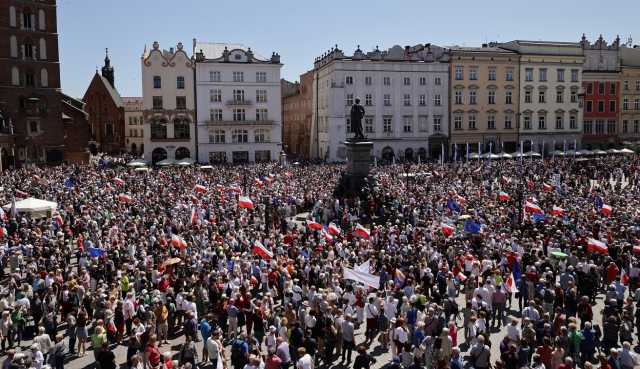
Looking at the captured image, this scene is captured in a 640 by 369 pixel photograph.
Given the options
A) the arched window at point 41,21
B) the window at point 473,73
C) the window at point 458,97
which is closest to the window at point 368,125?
the window at point 458,97

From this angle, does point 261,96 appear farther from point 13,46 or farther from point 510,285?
point 510,285

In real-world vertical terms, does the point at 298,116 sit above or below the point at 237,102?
below

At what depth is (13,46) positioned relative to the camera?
65.6m

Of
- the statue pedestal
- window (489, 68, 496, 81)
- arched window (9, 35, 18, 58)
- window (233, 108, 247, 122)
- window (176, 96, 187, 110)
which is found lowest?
the statue pedestal

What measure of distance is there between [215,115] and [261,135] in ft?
19.6

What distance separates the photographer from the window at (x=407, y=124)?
75.1m

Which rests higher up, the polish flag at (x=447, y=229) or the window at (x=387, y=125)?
the window at (x=387, y=125)

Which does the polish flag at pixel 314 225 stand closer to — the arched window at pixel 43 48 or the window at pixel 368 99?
the window at pixel 368 99

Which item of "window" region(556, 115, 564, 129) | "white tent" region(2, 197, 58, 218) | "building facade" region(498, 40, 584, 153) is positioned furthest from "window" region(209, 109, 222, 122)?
"window" region(556, 115, 564, 129)

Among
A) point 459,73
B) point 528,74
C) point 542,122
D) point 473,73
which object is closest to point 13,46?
point 459,73

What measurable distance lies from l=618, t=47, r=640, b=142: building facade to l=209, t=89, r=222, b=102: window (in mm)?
54504

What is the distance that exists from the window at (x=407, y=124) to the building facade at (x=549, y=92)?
50.2ft

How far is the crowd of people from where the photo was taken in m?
13.6

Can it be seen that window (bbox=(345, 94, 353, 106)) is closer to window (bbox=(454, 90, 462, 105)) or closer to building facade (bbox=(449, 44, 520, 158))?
building facade (bbox=(449, 44, 520, 158))
